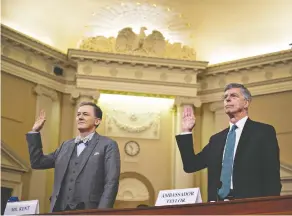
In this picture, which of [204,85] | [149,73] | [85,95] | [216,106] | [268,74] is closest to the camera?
[85,95]

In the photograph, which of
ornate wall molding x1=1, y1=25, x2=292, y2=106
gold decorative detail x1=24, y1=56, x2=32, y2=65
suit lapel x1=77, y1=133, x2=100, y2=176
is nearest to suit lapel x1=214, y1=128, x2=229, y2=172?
suit lapel x1=77, y1=133, x2=100, y2=176

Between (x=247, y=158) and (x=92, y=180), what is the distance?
46.1 inches

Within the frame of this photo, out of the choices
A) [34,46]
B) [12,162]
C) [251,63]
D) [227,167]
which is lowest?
[227,167]

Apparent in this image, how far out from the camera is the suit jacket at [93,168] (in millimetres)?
3897

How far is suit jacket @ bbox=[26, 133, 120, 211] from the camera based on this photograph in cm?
390

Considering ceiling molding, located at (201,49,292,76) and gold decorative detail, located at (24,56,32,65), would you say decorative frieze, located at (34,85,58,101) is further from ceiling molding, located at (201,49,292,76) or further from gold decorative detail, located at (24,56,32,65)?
ceiling molding, located at (201,49,292,76)

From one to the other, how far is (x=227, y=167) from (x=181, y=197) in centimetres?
51

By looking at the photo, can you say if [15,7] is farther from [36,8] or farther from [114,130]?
[114,130]

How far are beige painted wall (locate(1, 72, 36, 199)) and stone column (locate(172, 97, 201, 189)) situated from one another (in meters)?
3.40

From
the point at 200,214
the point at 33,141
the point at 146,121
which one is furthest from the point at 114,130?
the point at 200,214

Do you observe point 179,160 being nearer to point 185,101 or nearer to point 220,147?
point 185,101

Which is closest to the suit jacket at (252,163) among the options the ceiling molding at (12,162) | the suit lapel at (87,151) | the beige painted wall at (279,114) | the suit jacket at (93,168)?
the suit jacket at (93,168)

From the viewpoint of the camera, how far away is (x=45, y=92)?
12.1 m

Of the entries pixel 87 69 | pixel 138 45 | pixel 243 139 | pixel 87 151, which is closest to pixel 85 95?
pixel 87 69
